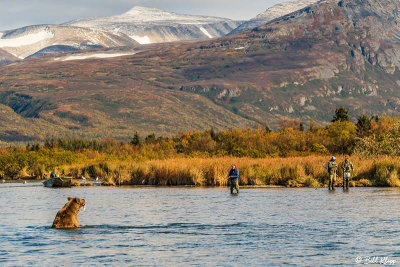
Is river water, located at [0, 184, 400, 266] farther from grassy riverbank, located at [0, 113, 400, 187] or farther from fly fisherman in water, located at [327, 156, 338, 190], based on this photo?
grassy riverbank, located at [0, 113, 400, 187]

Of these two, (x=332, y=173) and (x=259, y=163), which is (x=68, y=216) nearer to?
(x=332, y=173)

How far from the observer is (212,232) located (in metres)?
27.5

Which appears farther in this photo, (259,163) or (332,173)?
(259,163)

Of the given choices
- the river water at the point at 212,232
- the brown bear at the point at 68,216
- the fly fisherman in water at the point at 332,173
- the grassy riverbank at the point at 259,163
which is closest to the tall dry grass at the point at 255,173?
the grassy riverbank at the point at 259,163

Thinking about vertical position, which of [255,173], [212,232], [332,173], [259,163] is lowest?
[212,232]

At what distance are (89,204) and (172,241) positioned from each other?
15.4 m

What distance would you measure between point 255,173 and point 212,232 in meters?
28.1

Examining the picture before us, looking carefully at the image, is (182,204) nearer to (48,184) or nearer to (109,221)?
(109,221)

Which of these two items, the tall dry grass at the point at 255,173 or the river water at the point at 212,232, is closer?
the river water at the point at 212,232

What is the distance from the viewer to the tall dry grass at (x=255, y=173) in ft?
169

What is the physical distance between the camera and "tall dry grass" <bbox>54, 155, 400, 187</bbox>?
2032 inches

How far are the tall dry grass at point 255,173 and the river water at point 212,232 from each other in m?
9.17

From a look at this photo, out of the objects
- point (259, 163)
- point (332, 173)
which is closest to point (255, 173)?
point (259, 163)

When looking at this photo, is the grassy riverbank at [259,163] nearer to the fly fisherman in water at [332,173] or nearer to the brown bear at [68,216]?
the fly fisherman in water at [332,173]
